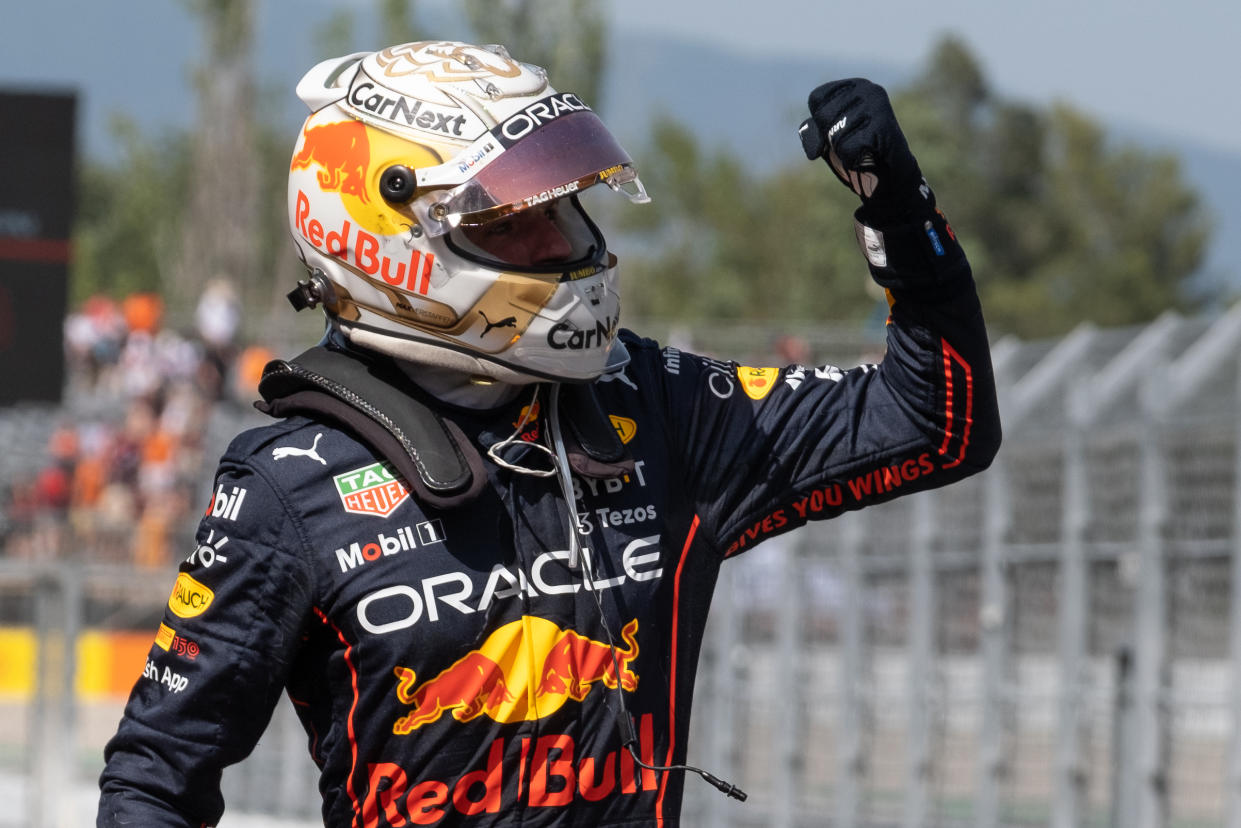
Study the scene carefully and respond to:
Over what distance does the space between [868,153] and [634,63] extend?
58197 millimetres

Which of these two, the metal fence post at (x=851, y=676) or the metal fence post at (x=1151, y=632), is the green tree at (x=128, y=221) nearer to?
the metal fence post at (x=851, y=676)

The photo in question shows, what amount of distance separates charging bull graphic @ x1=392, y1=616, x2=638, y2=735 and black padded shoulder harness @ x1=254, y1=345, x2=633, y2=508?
0.21 m

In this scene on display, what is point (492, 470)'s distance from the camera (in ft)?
9.96

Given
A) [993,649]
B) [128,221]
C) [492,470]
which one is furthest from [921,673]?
[128,221]

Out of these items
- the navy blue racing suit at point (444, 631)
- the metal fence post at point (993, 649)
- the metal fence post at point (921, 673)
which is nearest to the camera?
the navy blue racing suit at point (444, 631)

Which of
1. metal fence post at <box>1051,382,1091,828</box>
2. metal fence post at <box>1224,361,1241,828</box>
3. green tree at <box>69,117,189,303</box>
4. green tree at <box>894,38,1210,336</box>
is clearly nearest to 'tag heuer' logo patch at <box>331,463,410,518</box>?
metal fence post at <box>1224,361,1241,828</box>

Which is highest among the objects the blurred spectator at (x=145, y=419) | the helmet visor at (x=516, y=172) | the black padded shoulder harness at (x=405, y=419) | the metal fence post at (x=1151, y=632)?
the blurred spectator at (x=145, y=419)

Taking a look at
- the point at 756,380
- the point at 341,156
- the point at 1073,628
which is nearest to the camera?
the point at 341,156

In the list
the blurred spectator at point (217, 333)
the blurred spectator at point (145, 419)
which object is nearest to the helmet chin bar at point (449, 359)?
the blurred spectator at point (145, 419)

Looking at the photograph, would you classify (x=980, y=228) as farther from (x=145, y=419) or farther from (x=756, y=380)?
(x=756, y=380)

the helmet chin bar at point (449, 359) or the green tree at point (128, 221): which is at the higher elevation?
the green tree at point (128, 221)

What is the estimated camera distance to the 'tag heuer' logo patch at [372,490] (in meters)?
2.96

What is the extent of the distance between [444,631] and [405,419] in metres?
0.31

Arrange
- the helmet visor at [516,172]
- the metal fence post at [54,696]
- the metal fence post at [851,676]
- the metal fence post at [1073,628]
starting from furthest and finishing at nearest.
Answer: the metal fence post at [54,696], the metal fence post at [851,676], the metal fence post at [1073,628], the helmet visor at [516,172]
